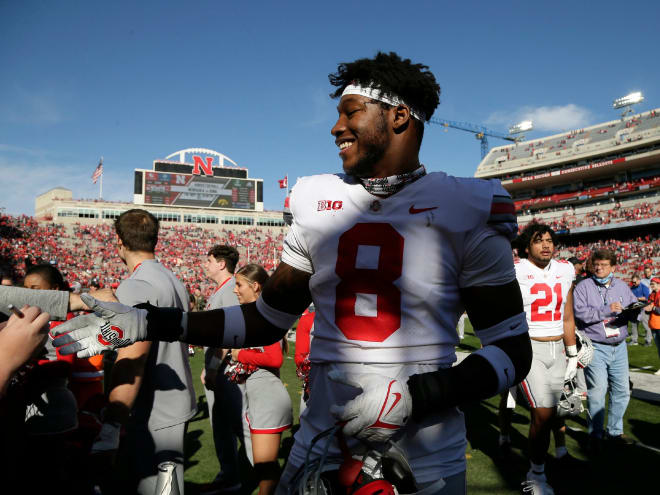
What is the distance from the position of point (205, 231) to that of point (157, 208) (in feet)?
19.3

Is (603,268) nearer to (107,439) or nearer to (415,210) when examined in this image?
(415,210)

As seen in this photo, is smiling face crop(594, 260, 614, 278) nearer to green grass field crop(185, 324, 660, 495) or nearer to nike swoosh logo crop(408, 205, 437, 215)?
green grass field crop(185, 324, 660, 495)

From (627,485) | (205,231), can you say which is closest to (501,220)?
(627,485)

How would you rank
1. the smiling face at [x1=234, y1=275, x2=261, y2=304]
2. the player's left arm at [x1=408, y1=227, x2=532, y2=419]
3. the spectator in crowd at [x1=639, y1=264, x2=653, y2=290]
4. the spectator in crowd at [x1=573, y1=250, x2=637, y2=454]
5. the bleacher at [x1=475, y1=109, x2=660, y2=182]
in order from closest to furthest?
1. the player's left arm at [x1=408, y1=227, x2=532, y2=419]
2. the smiling face at [x1=234, y1=275, x2=261, y2=304]
3. the spectator in crowd at [x1=573, y1=250, x2=637, y2=454]
4. the spectator in crowd at [x1=639, y1=264, x2=653, y2=290]
5. the bleacher at [x1=475, y1=109, x2=660, y2=182]

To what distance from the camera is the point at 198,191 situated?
52.4 meters

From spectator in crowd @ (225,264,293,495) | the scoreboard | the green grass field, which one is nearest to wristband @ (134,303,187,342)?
spectator in crowd @ (225,264,293,495)

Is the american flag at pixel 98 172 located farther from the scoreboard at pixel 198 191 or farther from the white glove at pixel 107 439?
the white glove at pixel 107 439

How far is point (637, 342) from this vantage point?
1343 centimetres

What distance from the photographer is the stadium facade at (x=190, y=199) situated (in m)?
Answer: 50.2

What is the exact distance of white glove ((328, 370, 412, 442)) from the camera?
1312mm

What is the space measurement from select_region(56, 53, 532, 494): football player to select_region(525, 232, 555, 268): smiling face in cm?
361

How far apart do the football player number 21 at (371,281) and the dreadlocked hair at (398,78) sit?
1.81 feet

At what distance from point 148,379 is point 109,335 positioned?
1791mm

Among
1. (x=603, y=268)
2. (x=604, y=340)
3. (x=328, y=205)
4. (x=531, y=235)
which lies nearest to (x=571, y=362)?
(x=604, y=340)
